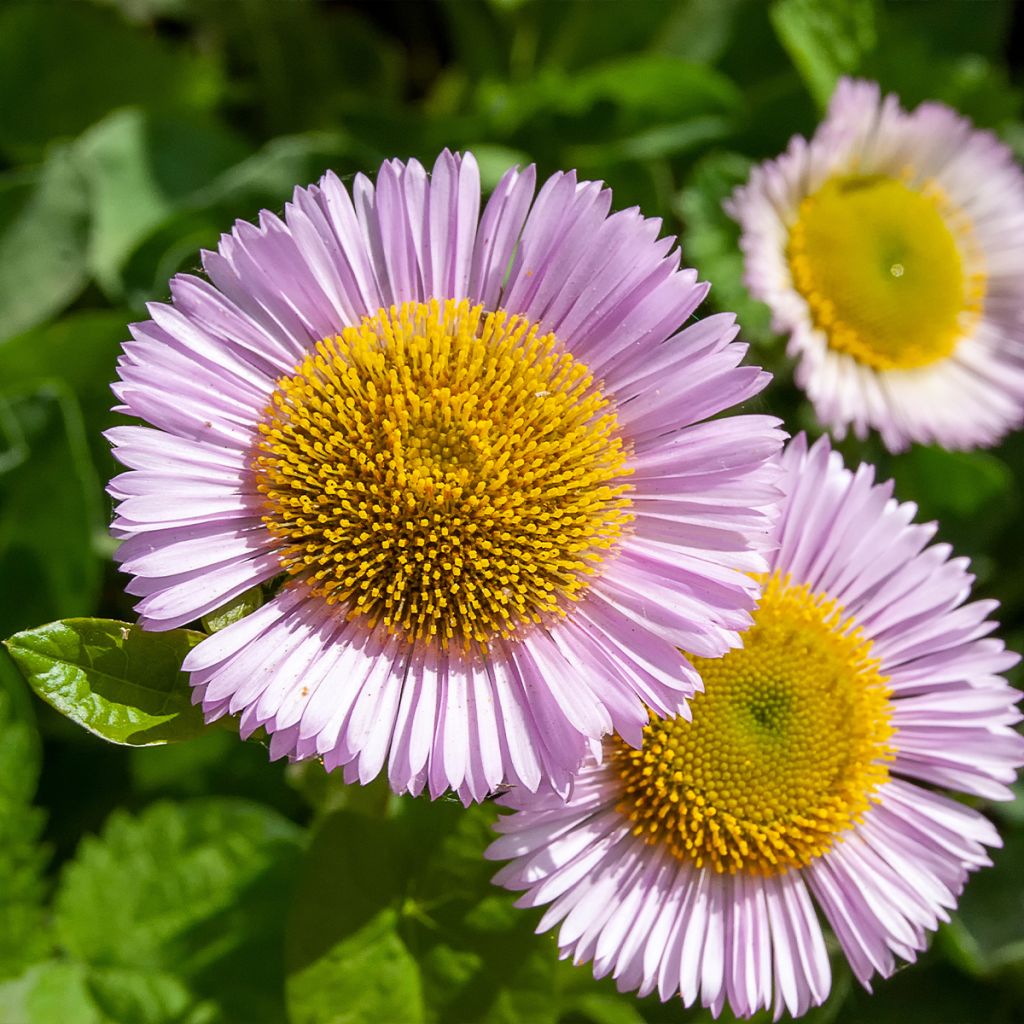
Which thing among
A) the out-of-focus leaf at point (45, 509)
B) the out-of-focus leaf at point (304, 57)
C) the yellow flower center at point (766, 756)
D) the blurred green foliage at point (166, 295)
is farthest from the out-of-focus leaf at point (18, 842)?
the out-of-focus leaf at point (304, 57)

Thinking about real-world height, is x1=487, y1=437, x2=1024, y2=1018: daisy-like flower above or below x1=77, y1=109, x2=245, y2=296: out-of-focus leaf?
below

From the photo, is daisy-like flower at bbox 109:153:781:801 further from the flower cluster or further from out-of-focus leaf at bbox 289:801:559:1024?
out-of-focus leaf at bbox 289:801:559:1024

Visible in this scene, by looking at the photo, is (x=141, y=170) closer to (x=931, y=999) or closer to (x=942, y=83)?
(x=942, y=83)

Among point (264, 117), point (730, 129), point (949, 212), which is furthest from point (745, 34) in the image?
point (264, 117)

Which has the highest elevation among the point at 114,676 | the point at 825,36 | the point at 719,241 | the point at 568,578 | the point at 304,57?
the point at 825,36

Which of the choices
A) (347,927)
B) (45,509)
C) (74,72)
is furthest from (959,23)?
(347,927)

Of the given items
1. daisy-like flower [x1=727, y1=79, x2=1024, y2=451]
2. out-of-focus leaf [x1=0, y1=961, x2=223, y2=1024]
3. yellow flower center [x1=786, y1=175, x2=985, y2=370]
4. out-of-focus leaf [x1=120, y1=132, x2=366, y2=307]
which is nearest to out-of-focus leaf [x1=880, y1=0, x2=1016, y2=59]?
daisy-like flower [x1=727, y1=79, x2=1024, y2=451]

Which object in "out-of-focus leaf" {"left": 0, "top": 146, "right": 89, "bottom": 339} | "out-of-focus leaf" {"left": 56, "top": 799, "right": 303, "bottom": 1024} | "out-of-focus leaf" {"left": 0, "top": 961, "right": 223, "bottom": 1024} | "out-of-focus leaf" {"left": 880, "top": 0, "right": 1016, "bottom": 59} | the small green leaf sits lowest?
"out-of-focus leaf" {"left": 0, "top": 961, "right": 223, "bottom": 1024}
